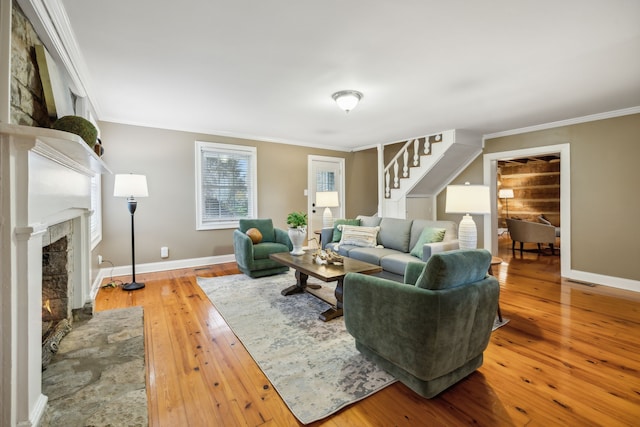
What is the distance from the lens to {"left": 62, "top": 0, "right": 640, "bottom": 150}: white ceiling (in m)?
1.86

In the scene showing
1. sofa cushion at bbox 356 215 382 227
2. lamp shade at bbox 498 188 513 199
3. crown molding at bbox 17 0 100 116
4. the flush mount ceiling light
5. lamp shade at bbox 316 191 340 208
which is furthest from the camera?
lamp shade at bbox 498 188 513 199

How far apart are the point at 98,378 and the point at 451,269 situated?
2.32 m

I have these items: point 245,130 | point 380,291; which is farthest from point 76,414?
point 245,130

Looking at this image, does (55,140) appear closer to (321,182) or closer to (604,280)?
(321,182)

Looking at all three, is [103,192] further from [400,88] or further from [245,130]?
[400,88]

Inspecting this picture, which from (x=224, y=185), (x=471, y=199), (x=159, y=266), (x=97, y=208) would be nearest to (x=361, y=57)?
(x=471, y=199)

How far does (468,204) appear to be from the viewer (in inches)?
Answer: 109

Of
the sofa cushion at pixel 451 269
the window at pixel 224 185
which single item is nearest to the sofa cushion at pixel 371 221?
the window at pixel 224 185

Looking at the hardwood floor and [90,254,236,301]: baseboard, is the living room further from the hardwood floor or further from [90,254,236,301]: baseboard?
the hardwood floor

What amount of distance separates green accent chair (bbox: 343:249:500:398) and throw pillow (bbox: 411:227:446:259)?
168 cm

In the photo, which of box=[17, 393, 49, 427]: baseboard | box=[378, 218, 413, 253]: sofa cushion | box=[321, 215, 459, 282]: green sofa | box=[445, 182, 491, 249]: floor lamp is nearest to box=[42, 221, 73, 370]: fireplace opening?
box=[17, 393, 49, 427]: baseboard

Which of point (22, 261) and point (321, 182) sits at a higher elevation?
point (321, 182)

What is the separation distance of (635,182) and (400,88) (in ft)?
11.2

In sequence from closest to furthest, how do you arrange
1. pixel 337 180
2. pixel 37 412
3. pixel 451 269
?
1. pixel 37 412
2. pixel 451 269
3. pixel 337 180
